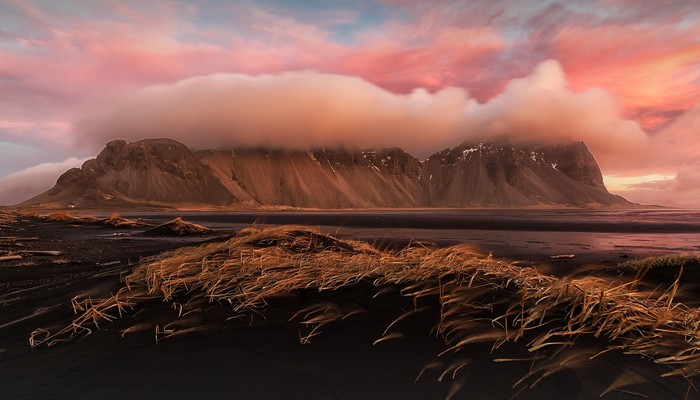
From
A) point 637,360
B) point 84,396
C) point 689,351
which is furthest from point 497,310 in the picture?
point 84,396

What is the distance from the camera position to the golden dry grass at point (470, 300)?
2.79m

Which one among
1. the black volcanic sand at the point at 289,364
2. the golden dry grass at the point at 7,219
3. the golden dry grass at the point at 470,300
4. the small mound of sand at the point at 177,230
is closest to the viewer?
the black volcanic sand at the point at 289,364

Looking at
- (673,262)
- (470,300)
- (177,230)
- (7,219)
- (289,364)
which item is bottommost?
(673,262)

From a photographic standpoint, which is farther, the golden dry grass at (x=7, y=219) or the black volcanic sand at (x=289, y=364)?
the golden dry grass at (x=7, y=219)

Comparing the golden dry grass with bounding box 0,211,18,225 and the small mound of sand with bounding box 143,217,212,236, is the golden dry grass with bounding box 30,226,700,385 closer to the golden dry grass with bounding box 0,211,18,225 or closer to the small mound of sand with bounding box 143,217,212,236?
the small mound of sand with bounding box 143,217,212,236

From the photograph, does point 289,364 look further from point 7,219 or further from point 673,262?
point 7,219

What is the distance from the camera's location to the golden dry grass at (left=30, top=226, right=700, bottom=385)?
110 inches

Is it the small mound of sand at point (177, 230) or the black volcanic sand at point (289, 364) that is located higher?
the black volcanic sand at point (289, 364)

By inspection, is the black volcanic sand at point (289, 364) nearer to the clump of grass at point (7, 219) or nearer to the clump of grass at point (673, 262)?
the clump of grass at point (673, 262)

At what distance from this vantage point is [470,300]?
3.52 metres

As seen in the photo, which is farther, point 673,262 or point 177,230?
point 177,230

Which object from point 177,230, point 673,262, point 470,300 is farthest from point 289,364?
point 177,230

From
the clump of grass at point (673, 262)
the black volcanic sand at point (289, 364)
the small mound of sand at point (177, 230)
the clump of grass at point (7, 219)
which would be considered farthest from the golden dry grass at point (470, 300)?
the clump of grass at point (7, 219)

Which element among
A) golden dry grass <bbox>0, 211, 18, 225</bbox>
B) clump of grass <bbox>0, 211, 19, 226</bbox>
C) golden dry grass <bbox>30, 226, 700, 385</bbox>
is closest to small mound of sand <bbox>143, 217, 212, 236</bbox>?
clump of grass <bbox>0, 211, 19, 226</bbox>
